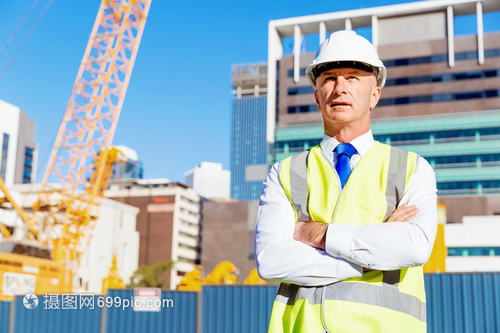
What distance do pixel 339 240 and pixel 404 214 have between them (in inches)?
11.3

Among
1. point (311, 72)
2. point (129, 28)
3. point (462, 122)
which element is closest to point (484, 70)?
point (462, 122)

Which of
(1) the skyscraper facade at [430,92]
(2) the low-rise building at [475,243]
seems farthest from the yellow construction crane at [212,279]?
(1) the skyscraper facade at [430,92]

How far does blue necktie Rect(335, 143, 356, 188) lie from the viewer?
89.4 inches

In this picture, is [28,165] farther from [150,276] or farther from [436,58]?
[436,58]

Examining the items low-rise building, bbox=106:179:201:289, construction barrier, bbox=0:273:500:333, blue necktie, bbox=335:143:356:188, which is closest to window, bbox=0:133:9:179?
low-rise building, bbox=106:179:201:289

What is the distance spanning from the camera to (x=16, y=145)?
115625mm

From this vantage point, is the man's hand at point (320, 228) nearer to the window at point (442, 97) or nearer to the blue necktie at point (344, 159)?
the blue necktie at point (344, 159)

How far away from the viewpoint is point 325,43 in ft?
7.91

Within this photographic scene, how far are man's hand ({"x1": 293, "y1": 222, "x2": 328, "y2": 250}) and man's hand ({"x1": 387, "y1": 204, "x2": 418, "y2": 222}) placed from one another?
0.85 ft

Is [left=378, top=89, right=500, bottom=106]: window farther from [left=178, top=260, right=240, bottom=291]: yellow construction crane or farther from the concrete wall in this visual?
[left=178, top=260, right=240, bottom=291]: yellow construction crane

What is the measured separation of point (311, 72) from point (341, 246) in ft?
2.65

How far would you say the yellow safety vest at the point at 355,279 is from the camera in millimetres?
2055

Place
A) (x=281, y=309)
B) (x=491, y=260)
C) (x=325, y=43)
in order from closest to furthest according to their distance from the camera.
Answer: (x=281, y=309), (x=325, y=43), (x=491, y=260)

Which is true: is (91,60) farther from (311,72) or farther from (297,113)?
(311,72)
